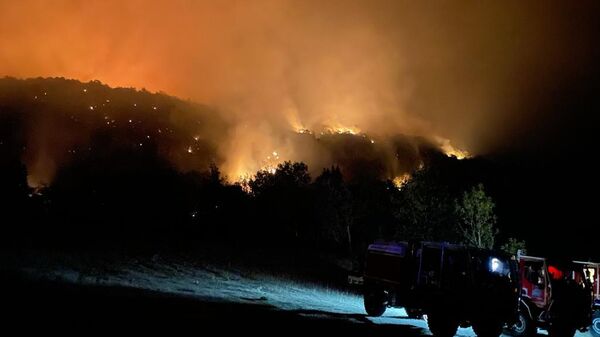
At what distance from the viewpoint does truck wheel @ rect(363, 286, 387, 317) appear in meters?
18.0

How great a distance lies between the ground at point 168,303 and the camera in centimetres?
1142

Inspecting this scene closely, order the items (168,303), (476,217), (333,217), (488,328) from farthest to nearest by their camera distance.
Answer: (333,217) < (476,217) < (168,303) < (488,328)

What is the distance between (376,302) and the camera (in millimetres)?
18094

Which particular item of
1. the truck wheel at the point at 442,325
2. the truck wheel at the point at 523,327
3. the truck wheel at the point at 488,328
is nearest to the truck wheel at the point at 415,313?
the truck wheel at the point at 442,325

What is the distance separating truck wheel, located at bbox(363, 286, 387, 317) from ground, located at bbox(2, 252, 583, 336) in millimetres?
351

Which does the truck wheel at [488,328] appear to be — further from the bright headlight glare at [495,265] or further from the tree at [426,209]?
the tree at [426,209]

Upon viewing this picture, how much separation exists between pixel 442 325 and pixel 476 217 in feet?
60.9

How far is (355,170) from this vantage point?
136 metres

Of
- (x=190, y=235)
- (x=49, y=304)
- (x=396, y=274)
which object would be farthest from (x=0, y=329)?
(x=190, y=235)

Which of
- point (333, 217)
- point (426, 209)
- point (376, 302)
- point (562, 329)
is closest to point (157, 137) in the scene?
point (333, 217)

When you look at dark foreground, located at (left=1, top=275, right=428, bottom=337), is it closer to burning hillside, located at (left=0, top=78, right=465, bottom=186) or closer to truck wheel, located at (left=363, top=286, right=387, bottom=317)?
truck wheel, located at (left=363, top=286, right=387, bottom=317)

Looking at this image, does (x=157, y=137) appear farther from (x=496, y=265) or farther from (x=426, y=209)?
(x=496, y=265)

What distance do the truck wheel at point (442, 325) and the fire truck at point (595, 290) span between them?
681 cm

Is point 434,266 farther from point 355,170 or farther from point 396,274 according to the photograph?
point 355,170
